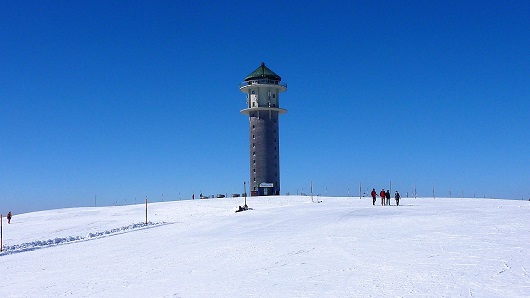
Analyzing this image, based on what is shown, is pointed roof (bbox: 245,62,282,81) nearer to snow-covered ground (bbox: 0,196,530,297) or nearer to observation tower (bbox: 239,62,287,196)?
observation tower (bbox: 239,62,287,196)

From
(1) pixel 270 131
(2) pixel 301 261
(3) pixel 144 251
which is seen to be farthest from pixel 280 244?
(1) pixel 270 131

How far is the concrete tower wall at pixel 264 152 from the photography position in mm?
64562

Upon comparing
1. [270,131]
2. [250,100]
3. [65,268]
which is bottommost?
[65,268]

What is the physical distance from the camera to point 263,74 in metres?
68.1

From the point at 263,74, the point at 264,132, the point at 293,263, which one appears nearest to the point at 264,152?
the point at 264,132

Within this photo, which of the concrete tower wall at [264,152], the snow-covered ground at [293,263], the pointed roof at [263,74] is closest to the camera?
the snow-covered ground at [293,263]

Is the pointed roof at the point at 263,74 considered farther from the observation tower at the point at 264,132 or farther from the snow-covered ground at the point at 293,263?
the snow-covered ground at the point at 293,263

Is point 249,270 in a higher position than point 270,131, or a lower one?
lower

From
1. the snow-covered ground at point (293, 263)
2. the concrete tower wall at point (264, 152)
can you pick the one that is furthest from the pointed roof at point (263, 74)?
the snow-covered ground at point (293, 263)

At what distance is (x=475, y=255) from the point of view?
12.2 meters

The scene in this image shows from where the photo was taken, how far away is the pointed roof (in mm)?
68000

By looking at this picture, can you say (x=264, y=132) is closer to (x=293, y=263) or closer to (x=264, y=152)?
(x=264, y=152)

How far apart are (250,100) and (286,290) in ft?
192

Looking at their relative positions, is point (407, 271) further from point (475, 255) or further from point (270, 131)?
point (270, 131)
